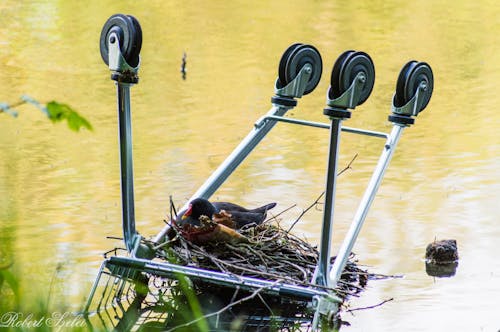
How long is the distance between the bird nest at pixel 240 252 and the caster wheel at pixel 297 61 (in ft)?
3.37

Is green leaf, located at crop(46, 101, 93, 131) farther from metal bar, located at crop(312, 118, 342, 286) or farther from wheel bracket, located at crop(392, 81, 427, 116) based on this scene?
wheel bracket, located at crop(392, 81, 427, 116)

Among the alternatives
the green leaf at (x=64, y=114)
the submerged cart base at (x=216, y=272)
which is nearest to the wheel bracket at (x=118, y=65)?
the submerged cart base at (x=216, y=272)

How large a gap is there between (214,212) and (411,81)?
1.22 meters

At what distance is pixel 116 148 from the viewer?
9.57m

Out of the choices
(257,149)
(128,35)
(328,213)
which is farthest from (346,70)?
(257,149)

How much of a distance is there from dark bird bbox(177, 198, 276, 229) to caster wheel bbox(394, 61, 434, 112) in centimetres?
91

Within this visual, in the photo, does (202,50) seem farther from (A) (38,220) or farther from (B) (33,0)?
(A) (38,220)

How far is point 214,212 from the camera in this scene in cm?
537

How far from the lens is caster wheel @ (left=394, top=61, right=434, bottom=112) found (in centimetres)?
553

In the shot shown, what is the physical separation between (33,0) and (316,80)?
15.3m

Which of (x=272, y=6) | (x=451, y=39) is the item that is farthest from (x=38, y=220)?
(x=272, y=6)

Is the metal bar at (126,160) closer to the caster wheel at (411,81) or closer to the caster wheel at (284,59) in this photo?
the caster wheel at (284,59)

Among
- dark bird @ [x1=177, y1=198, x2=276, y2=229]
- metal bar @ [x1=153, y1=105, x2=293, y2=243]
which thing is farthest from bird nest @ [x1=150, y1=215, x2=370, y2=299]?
metal bar @ [x1=153, y1=105, x2=293, y2=243]

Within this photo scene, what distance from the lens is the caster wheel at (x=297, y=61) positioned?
5.90 meters
